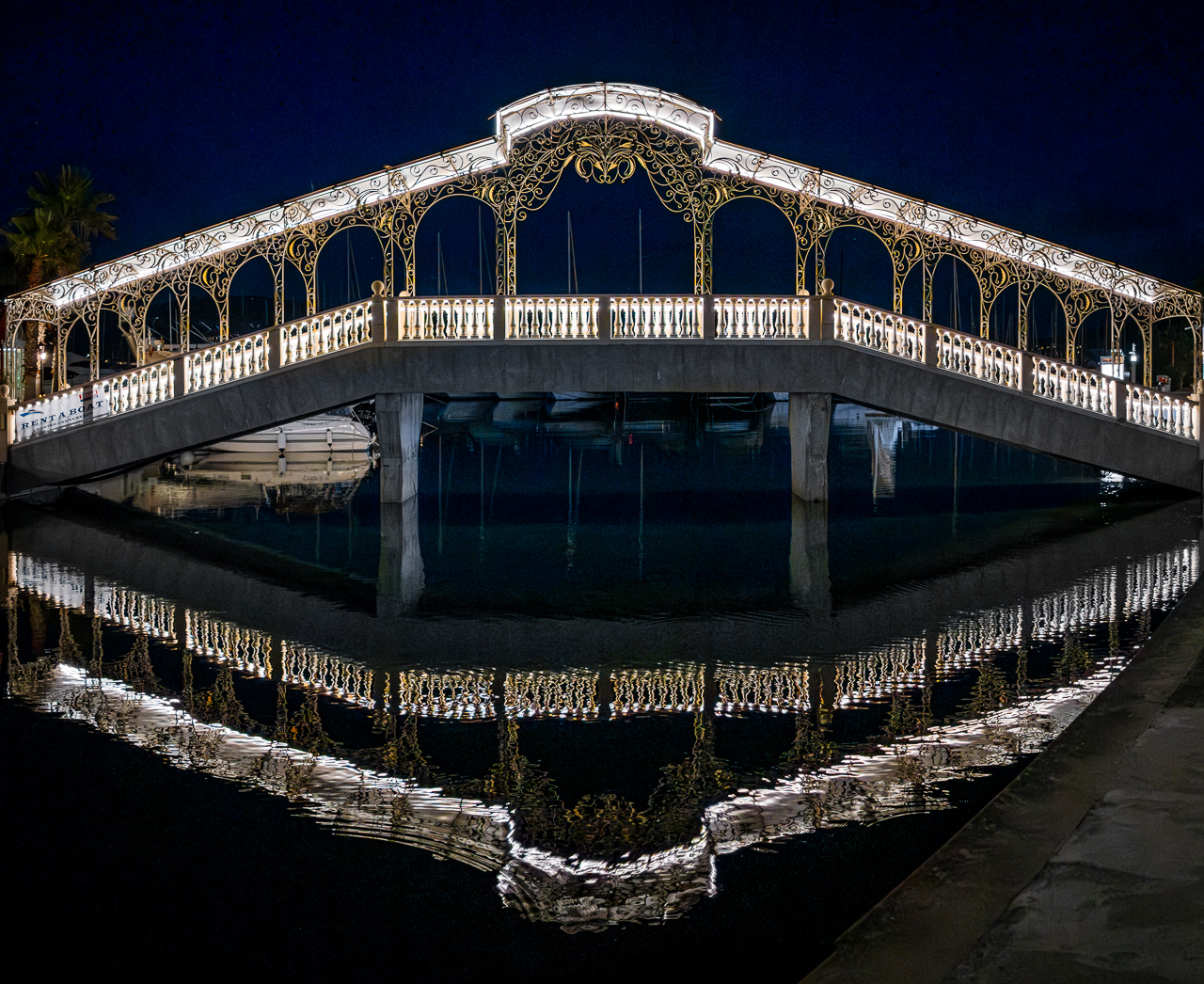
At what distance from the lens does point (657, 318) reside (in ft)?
64.6

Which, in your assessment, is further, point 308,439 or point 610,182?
point 308,439

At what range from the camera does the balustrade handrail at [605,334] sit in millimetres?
19688

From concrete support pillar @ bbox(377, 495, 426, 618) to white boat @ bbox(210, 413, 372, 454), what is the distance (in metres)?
12.2

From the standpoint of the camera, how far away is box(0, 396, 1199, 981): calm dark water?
17.6 feet

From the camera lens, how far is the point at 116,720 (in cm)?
859

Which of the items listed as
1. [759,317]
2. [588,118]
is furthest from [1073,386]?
[588,118]

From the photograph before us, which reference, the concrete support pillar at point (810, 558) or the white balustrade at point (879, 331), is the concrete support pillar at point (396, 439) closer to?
the concrete support pillar at point (810, 558)

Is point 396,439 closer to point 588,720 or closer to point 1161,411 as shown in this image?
point 588,720

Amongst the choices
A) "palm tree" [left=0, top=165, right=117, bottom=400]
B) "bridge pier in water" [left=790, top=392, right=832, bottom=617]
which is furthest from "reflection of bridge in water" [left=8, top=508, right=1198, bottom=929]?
"palm tree" [left=0, top=165, right=117, bottom=400]

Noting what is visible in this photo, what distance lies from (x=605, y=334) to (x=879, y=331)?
4505 millimetres

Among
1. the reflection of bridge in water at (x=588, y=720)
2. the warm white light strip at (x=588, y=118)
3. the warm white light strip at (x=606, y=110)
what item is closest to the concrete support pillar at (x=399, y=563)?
the reflection of bridge in water at (x=588, y=720)

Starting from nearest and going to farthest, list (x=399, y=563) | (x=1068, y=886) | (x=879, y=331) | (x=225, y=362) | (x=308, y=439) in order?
(x=1068, y=886) → (x=399, y=563) → (x=879, y=331) → (x=225, y=362) → (x=308, y=439)

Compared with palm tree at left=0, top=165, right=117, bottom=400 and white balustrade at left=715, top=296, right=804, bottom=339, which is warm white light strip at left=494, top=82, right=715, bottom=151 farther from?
palm tree at left=0, top=165, right=117, bottom=400

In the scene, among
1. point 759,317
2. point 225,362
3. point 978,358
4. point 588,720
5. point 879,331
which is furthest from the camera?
point 978,358
